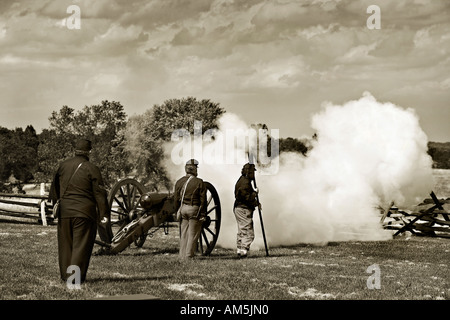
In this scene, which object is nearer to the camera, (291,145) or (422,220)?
(422,220)

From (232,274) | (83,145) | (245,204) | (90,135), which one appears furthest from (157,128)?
(83,145)

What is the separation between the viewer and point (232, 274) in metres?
11.2

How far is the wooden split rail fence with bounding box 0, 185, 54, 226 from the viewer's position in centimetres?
2620

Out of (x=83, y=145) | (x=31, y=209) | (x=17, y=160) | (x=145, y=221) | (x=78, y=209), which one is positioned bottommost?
(x=31, y=209)

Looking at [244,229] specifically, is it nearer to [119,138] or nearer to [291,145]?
[291,145]

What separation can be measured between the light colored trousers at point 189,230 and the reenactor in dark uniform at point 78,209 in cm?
376

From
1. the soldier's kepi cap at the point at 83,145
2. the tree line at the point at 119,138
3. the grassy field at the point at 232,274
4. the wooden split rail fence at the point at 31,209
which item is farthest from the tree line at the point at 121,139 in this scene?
the soldier's kepi cap at the point at 83,145

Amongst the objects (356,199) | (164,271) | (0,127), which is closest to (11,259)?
(164,271)

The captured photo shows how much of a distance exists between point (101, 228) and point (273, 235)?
5.01 meters

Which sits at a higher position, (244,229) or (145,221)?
(145,221)

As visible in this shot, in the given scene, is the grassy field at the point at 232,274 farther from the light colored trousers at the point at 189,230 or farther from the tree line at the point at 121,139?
the tree line at the point at 121,139

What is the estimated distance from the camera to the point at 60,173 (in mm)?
9898

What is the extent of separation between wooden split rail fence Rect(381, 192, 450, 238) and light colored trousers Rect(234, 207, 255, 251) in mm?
10313

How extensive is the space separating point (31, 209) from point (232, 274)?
1730 cm
